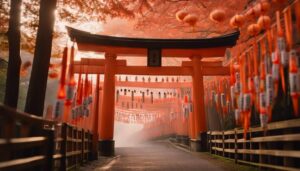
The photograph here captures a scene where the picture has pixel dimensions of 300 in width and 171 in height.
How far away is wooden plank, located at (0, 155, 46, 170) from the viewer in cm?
309

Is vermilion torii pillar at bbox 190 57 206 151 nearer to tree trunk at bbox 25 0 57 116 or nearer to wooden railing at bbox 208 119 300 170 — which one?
wooden railing at bbox 208 119 300 170

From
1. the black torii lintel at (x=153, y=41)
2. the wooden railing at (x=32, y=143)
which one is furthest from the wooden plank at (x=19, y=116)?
the black torii lintel at (x=153, y=41)

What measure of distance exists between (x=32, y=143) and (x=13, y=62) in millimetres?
3506

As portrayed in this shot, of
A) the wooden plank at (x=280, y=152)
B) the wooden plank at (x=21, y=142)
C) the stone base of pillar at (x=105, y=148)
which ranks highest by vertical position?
the wooden plank at (x=21, y=142)

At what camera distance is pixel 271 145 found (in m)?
6.46

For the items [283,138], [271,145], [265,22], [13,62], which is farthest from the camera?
[265,22]

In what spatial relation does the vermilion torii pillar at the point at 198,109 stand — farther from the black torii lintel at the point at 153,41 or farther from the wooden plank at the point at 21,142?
the wooden plank at the point at 21,142

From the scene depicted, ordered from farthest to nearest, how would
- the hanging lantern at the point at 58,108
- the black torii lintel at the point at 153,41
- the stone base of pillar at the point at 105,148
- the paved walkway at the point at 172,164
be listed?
the black torii lintel at the point at 153,41
the stone base of pillar at the point at 105,148
the paved walkway at the point at 172,164
the hanging lantern at the point at 58,108

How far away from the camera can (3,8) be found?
31.3 feet

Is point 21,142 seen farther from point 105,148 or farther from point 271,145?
point 105,148

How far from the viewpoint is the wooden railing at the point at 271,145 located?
212 inches

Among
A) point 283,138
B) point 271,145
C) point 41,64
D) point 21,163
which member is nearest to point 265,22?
point 271,145

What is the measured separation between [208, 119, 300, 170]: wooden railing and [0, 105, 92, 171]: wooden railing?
14.1 feet

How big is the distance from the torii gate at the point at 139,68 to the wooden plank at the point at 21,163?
8149mm
